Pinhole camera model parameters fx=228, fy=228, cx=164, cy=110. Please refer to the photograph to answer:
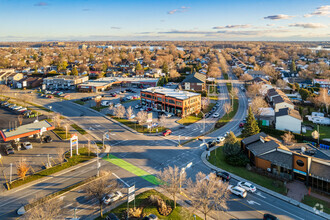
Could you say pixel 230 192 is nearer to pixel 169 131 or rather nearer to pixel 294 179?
pixel 294 179

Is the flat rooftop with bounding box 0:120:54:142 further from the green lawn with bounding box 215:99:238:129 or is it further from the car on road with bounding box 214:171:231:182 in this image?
the green lawn with bounding box 215:99:238:129

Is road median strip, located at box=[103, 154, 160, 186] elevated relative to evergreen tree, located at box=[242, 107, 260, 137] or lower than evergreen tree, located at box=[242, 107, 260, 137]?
lower

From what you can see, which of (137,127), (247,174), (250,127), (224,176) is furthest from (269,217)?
(137,127)

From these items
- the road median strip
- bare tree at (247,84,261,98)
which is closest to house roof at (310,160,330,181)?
the road median strip

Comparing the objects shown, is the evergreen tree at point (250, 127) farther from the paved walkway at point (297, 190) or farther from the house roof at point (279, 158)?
the paved walkway at point (297, 190)

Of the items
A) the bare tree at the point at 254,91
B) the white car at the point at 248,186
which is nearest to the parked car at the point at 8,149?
the white car at the point at 248,186

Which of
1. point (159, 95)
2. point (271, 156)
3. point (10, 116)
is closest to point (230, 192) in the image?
point (271, 156)

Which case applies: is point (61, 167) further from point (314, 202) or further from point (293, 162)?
point (314, 202)
